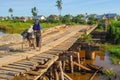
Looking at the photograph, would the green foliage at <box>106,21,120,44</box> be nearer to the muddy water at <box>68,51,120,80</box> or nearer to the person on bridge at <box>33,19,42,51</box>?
the muddy water at <box>68,51,120,80</box>

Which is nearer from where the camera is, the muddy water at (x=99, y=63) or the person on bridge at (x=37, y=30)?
the person on bridge at (x=37, y=30)

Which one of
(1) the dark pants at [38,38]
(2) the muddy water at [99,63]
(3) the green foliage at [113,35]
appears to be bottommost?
(2) the muddy water at [99,63]

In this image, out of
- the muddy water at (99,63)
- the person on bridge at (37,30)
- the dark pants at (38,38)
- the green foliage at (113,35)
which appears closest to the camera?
the person on bridge at (37,30)

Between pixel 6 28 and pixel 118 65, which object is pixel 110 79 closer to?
pixel 118 65

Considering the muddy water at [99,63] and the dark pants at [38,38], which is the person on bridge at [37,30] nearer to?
the dark pants at [38,38]

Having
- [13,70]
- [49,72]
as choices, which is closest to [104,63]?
[49,72]

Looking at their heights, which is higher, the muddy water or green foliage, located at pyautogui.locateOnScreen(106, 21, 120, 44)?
green foliage, located at pyautogui.locateOnScreen(106, 21, 120, 44)

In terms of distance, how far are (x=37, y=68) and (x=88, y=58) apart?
52.2 ft

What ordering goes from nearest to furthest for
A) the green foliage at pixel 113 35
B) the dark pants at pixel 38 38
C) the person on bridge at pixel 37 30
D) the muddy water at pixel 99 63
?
the person on bridge at pixel 37 30 → the dark pants at pixel 38 38 → the muddy water at pixel 99 63 → the green foliage at pixel 113 35

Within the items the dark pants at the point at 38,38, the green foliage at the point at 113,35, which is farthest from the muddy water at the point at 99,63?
the green foliage at the point at 113,35

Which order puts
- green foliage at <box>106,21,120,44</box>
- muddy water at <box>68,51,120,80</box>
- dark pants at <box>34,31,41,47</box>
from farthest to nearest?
green foliage at <box>106,21,120,44</box>
muddy water at <box>68,51,120,80</box>
dark pants at <box>34,31,41,47</box>

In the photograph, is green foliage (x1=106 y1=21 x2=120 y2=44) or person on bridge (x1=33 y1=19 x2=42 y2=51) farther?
green foliage (x1=106 y1=21 x2=120 y2=44)

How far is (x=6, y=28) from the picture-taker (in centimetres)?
6228

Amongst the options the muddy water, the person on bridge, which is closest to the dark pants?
the person on bridge
